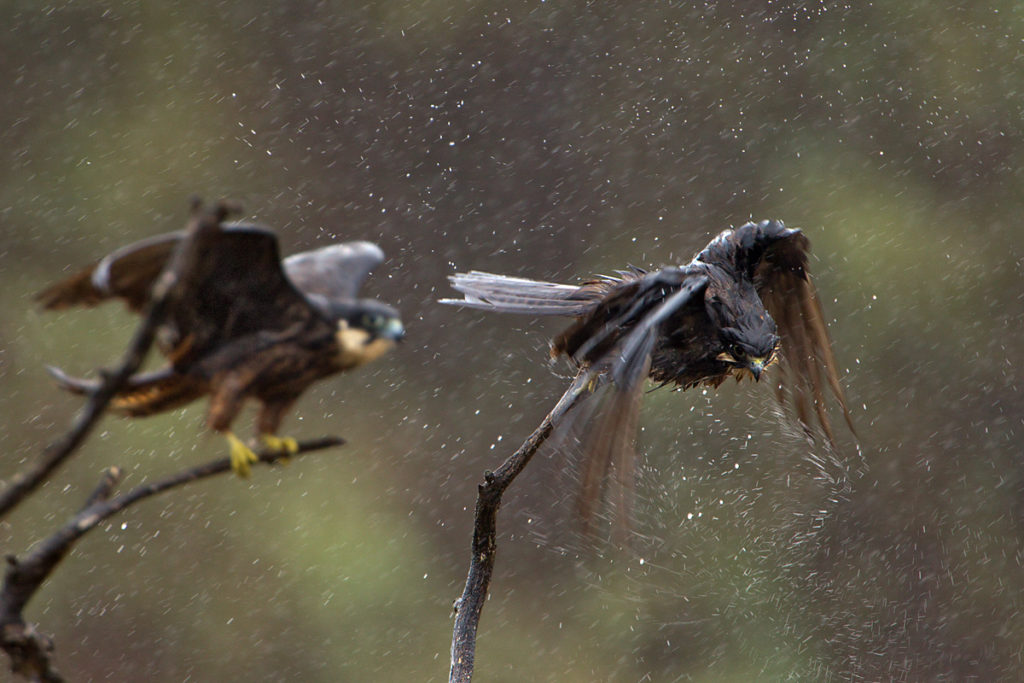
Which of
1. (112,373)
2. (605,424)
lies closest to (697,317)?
(605,424)

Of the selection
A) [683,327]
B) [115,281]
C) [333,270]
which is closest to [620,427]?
[683,327]

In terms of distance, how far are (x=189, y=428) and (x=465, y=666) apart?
6.99 feet

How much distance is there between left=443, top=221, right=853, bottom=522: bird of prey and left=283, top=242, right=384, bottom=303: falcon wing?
1.15 ft

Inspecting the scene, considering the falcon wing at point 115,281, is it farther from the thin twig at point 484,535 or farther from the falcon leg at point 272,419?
the thin twig at point 484,535

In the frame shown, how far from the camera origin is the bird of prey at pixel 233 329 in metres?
0.67

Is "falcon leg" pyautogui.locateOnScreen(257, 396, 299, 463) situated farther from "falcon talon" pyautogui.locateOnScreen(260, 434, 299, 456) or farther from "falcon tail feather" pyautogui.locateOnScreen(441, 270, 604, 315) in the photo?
"falcon tail feather" pyautogui.locateOnScreen(441, 270, 604, 315)

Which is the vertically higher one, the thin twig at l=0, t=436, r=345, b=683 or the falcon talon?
the falcon talon

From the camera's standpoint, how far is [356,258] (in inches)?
30.7

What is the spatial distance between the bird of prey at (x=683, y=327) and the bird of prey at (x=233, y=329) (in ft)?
1.25

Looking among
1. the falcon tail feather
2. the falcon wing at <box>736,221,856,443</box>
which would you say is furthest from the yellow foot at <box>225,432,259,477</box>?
the falcon wing at <box>736,221,856,443</box>

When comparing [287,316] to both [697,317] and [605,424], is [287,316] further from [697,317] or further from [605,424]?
[697,317]

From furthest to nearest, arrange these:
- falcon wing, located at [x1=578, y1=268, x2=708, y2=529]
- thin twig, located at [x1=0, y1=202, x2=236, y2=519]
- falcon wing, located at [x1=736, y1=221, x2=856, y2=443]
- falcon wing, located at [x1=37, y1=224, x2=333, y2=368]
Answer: falcon wing, located at [x1=736, y1=221, x2=856, y2=443] → falcon wing, located at [x1=578, y1=268, x2=708, y2=529] → falcon wing, located at [x1=37, y1=224, x2=333, y2=368] → thin twig, located at [x1=0, y1=202, x2=236, y2=519]

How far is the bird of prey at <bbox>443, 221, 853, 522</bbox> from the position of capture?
1045 mm

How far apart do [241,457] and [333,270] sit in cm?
16
